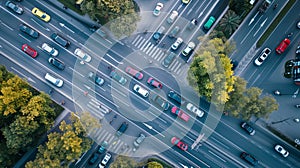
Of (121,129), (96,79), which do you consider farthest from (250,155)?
(96,79)

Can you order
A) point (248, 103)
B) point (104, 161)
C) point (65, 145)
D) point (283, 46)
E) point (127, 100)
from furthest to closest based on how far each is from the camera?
point (283, 46)
point (127, 100)
point (104, 161)
point (248, 103)
point (65, 145)

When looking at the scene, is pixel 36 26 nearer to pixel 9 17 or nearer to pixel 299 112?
pixel 9 17

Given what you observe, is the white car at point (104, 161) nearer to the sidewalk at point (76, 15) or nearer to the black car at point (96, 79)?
the black car at point (96, 79)

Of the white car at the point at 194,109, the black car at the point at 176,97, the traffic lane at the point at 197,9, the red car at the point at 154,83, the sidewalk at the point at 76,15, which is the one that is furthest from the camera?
the sidewalk at the point at 76,15

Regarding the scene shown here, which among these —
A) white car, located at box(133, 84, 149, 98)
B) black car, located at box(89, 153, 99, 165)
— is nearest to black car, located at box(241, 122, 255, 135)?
white car, located at box(133, 84, 149, 98)

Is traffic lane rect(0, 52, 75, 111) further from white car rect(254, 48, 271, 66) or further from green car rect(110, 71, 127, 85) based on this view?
white car rect(254, 48, 271, 66)

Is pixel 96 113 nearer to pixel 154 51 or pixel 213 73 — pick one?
pixel 154 51

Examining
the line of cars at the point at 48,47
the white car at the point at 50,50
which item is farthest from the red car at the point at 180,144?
the white car at the point at 50,50
